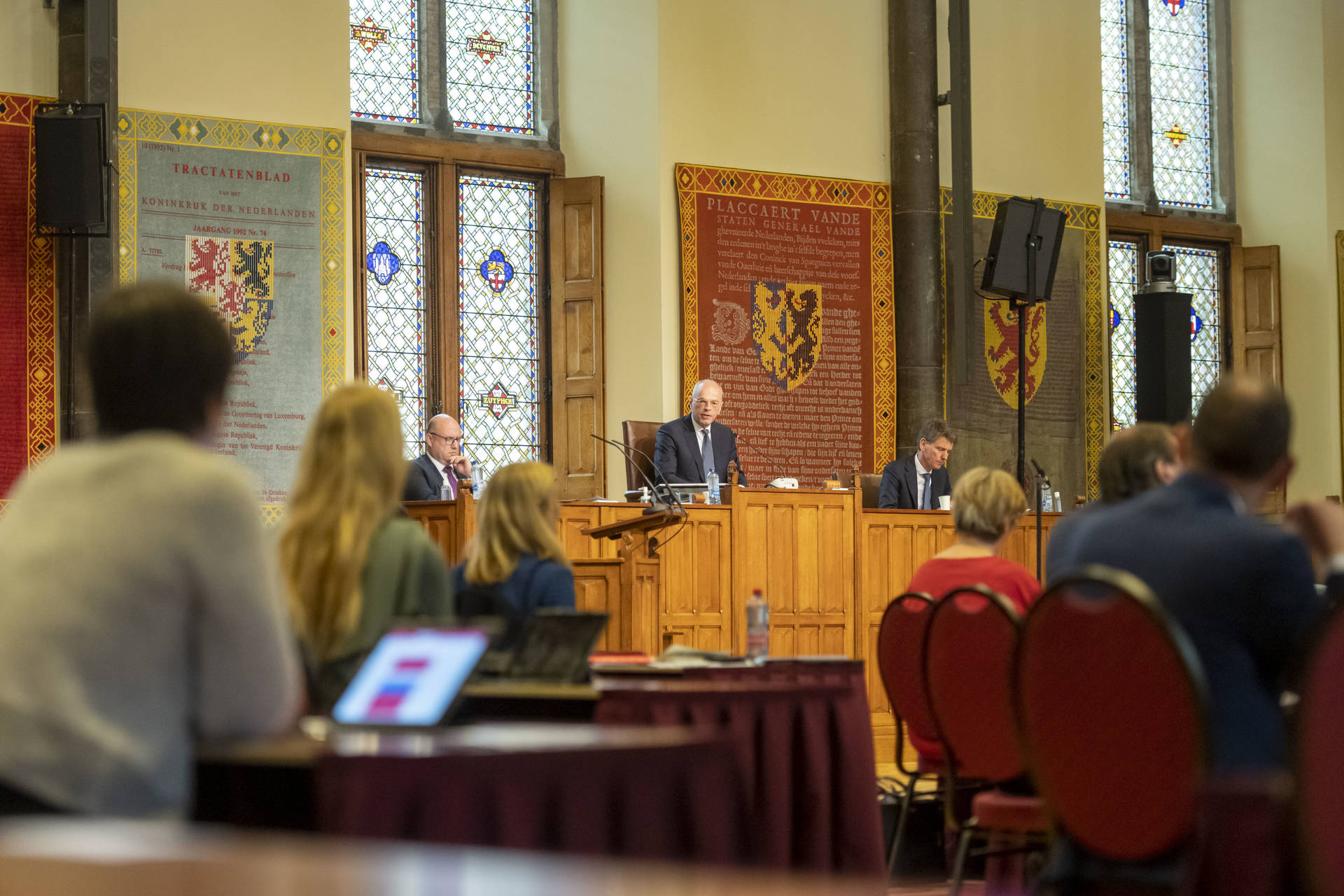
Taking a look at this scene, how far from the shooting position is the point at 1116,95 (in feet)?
40.9

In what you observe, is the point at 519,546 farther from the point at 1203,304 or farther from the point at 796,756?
the point at 1203,304

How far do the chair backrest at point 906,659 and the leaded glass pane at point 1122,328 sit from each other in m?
8.28

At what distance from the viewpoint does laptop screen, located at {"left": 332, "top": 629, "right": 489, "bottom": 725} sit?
201cm

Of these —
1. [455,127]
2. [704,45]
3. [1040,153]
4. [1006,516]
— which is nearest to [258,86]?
[455,127]

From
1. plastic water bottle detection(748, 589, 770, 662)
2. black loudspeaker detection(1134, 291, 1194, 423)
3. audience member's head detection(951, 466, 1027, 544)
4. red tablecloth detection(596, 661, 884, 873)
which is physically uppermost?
black loudspeaker detection(1134, 291, 1194, 423)

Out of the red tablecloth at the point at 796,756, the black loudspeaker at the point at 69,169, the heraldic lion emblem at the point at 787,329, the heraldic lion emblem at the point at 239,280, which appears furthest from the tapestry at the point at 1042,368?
the red tablecloth at the point at 796,756

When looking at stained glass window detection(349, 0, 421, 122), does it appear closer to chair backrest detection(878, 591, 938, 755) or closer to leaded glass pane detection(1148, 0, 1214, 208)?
leaded glass pane detection(1148, 0, 1214, 208)

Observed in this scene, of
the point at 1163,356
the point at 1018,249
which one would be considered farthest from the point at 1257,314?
the point at 1018,249

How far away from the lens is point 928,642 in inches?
139

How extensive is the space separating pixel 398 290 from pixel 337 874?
961cm

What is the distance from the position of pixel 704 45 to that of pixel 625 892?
1002cm

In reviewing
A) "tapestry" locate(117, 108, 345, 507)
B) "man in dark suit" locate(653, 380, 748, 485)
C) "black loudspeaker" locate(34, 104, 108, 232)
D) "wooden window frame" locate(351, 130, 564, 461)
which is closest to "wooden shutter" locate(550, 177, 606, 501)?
"wooden window frame" locate(351, 130, 564, 461)

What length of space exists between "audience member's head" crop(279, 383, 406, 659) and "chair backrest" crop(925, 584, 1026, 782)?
1289mm

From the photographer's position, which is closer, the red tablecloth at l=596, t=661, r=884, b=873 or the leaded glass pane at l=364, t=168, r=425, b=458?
the red tablecloth at l=596, t=661, r=884, b=873
